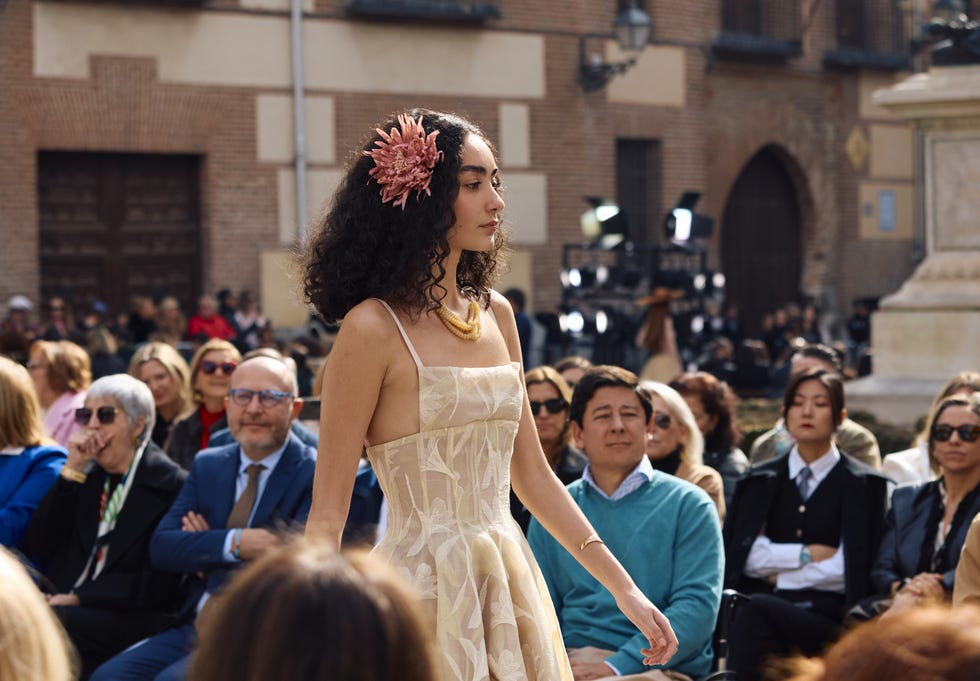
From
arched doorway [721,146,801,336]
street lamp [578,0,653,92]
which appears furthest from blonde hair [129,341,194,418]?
arched doorway [721,146,801,336]

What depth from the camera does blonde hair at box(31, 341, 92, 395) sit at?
8164mm

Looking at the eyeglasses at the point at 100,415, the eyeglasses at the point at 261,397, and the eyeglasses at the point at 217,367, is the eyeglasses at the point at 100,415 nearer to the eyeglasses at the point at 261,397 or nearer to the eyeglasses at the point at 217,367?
the eyeglasses at the point at 261,397

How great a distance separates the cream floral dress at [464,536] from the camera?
3.24 meters

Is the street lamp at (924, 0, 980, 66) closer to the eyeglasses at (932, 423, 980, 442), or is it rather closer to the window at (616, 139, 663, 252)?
the eyeglasses at (932, 423, 980, 442)

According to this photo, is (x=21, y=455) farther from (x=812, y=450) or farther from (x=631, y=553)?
(x=812, y=450)

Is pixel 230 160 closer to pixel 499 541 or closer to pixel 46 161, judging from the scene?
pixel 46 161

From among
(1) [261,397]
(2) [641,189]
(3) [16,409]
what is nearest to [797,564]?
(1) [261,397]

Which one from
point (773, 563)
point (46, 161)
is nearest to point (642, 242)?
point (46, 161)

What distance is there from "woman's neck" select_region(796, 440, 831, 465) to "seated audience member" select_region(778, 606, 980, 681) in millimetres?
4550

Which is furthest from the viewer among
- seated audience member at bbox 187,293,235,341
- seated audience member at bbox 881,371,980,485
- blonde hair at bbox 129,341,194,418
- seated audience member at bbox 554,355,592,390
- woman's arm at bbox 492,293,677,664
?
seated audience member at bbox 187,293,235,341

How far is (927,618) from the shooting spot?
1.62 metres

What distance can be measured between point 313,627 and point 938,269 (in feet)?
31.9

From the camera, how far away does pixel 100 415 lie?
6066mm

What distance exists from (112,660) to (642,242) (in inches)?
694
